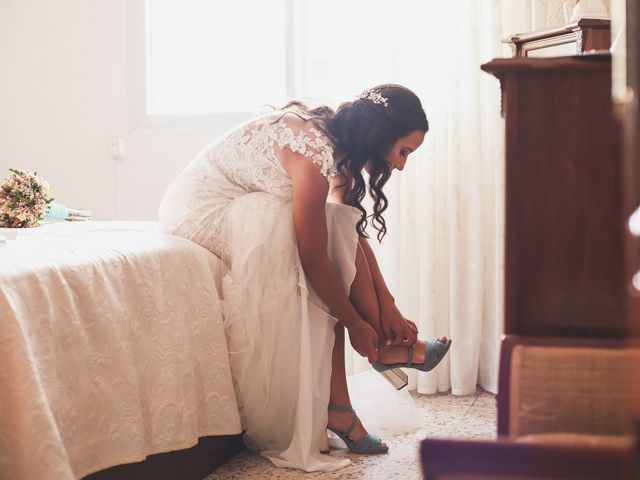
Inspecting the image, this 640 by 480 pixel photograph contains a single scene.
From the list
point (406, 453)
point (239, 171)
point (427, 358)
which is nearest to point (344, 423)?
point (406, 453)

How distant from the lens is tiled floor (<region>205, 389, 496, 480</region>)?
6.53ft

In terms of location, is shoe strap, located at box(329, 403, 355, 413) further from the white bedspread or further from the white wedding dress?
the white bedspread

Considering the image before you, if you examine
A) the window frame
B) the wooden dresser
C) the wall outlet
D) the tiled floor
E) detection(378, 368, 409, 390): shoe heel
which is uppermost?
Result: the window frame

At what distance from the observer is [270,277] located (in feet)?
6.79

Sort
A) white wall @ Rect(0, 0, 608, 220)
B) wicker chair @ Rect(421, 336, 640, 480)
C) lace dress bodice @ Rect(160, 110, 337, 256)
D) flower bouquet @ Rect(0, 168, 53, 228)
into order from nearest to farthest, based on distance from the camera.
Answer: wicker chair @ Rect(421, 336, 640, 480) → lace dress bodice @ Rect(160, 110, 337, 256) → flower bouquet @ Rect(0, 168, 53, 228) → white wall @ Rect(0, 0, 608, 220)

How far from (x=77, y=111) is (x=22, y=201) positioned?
1.36 meters

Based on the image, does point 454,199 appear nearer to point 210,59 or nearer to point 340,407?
point 340,407

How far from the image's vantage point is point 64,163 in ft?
12.9

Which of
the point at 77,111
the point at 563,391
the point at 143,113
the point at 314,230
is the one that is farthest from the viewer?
the point at 77,111

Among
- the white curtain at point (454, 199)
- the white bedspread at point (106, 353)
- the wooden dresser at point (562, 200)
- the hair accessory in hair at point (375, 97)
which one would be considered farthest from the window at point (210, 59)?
the wooden dresser at point (562, 200)

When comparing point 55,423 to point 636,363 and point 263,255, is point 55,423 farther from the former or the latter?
point 636,363

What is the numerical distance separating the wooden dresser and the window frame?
2.56 metres

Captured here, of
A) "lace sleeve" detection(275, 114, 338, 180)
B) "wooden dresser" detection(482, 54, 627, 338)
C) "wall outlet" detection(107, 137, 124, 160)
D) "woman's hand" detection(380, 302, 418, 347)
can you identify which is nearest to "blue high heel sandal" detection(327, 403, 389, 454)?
"woman's hand" detection(380, 302, 418, 347)

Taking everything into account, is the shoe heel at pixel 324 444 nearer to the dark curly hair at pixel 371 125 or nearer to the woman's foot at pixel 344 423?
the woman's foot at pixel 344 423
